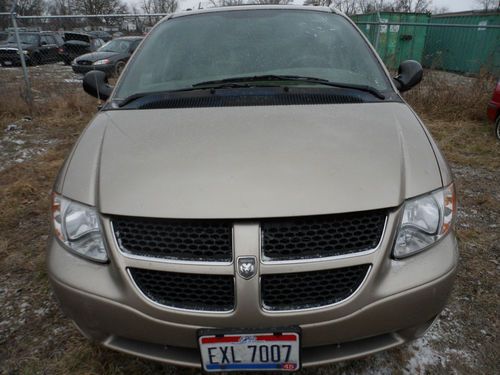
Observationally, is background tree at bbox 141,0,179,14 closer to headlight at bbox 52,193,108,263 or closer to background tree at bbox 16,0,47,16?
background tree at bbox 16,0,47,16

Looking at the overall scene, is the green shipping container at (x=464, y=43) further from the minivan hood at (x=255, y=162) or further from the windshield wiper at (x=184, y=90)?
the minivan hood at (x=255, y=162)

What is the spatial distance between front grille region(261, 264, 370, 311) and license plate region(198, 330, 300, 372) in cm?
10

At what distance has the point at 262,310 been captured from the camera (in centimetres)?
126

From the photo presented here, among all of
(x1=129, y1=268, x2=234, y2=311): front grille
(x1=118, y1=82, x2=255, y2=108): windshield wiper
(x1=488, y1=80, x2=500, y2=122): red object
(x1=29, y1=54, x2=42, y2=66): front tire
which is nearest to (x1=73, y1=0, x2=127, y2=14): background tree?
(x1=29, y1=54, x2=42, y2=66): front tire

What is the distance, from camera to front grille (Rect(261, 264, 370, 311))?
1.28 metres

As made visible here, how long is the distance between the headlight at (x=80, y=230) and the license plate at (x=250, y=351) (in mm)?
513

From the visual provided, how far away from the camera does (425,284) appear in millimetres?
1326

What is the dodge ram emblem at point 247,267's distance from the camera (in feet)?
4.01

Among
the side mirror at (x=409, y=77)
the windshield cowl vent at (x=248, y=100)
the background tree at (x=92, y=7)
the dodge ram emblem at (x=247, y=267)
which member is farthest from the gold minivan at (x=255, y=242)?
the background tree at (x=92, y=7)

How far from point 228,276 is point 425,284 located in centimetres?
72

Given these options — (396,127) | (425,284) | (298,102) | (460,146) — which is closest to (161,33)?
(298,102)

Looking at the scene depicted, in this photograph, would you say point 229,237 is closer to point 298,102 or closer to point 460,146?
point 298,102

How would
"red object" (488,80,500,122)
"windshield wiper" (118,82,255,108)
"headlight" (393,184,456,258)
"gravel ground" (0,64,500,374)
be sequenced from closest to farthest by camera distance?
"headlight" (393,184,456,258)
"gravel ground" (0,64,500,374)
"windshield wiper" (118,82,255,108)
"red object" (488,80,500,122)

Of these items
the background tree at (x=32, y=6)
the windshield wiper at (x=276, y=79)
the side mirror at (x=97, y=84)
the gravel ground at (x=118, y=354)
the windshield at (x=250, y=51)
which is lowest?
the gravel ground at (x=118, y=354)
